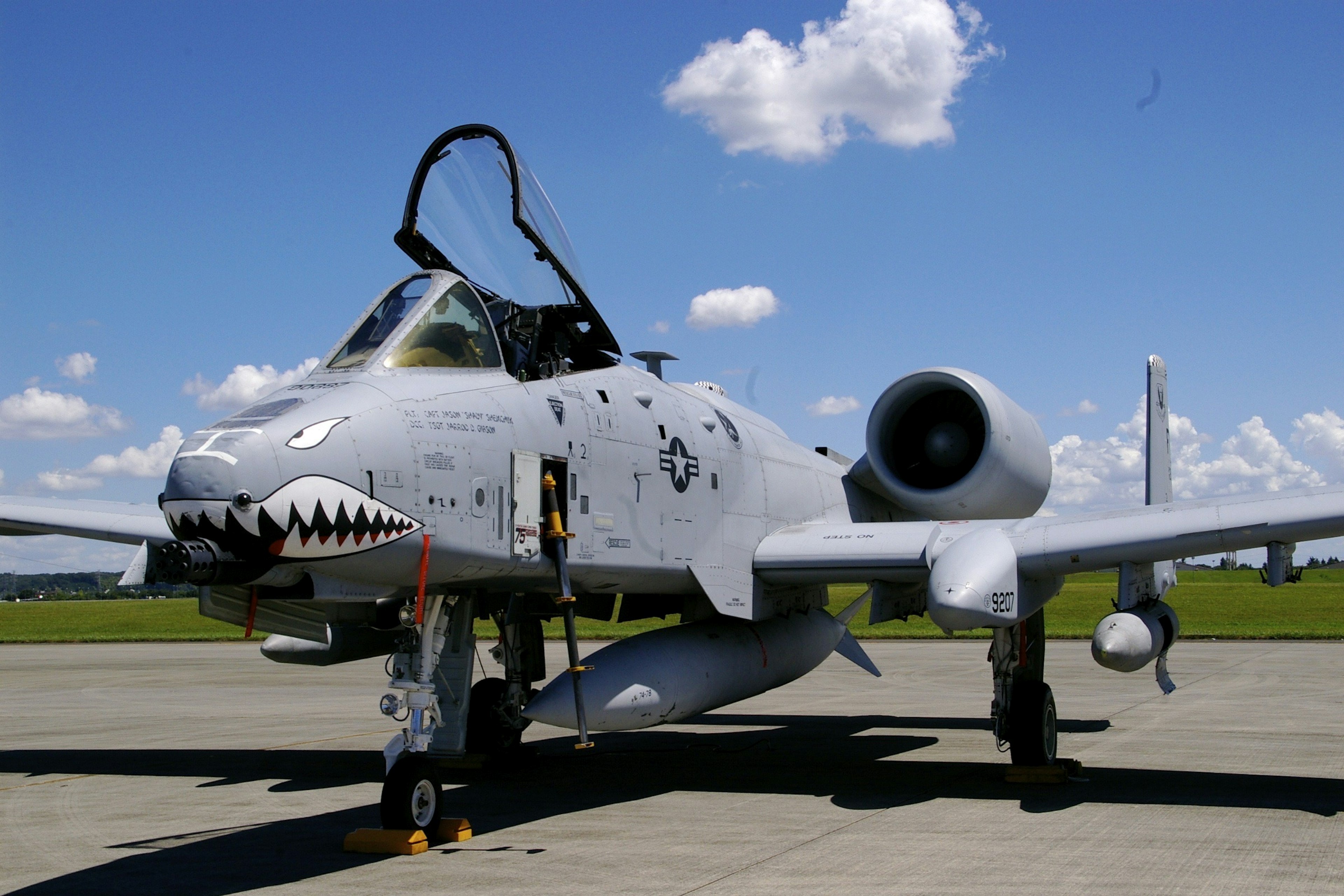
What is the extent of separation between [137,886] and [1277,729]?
466 inches

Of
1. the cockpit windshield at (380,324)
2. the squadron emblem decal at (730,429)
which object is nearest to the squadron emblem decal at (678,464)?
the squadron emblem decal at (730,429)

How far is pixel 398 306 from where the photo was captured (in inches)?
301

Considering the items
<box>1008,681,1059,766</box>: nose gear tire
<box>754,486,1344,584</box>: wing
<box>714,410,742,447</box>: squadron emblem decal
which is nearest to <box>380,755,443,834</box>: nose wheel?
<box>754,486,1344,584</box>: wing

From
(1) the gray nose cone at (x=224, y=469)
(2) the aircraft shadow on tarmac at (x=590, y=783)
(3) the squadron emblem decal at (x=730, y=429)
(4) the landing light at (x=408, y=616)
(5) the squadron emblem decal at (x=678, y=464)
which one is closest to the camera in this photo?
(1) the gray nose cone at (x=224, y=469)

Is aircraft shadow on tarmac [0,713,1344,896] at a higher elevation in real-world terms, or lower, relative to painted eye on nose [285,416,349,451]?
lower

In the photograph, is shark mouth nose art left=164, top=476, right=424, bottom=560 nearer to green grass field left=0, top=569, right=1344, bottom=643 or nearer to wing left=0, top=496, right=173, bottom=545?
wing left=0, top=496, right=173, bottom=545

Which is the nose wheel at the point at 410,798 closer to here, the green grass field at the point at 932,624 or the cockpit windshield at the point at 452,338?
the cockpit windshield at the point at 452,338

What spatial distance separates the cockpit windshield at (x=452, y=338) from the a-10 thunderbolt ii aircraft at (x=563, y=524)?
0.02m

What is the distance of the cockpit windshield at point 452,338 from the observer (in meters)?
7.38

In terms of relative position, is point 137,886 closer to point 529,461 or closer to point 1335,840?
point 529,461

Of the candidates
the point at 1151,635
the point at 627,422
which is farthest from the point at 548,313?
the point at 1151,635

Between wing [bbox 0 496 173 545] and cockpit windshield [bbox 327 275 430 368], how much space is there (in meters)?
4.01

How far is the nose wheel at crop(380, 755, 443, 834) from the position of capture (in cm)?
695

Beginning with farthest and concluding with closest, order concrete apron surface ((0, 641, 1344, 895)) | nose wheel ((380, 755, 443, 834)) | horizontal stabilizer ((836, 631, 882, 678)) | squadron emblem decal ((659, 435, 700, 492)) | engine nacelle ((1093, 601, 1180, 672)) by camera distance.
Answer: horizontal stabilizer ((836, 631, 882, 678)) < squadron emblem decal ((659, 435, 700, 492)) < engine nacelle ((1093, 601, 1180, 672)) < nose wheel ((380, 755, 443, 834)) < concrete apron surface ((0, 641, 1344, 895))
